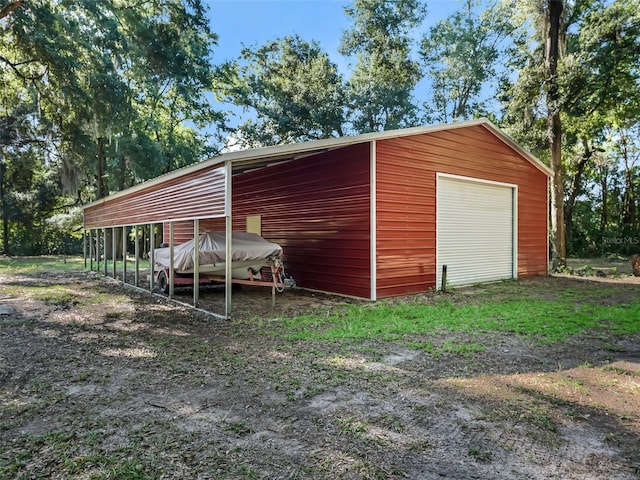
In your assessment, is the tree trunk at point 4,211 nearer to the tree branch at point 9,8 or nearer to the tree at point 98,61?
the tree at point 98,61

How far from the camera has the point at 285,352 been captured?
475 centimetres

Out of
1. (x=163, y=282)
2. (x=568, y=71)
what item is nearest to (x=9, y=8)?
(x=163, y=282)

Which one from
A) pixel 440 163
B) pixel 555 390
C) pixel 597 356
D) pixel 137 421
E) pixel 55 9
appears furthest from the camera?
pixel 55 9

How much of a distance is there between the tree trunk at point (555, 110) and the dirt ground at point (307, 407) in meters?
9.41

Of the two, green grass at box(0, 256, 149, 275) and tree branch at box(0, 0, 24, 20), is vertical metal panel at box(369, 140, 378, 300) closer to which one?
tree branch at box(0, 0, 24, 20)

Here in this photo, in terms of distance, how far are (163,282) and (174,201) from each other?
8.37ft

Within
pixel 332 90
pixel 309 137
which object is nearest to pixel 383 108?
pixel 332 90

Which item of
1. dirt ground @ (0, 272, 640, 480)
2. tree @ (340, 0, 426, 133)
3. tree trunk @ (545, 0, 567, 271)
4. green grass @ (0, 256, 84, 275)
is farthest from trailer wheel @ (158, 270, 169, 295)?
tree @ (340, 0, 426, 133)

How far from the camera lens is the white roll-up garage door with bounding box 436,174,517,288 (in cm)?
963

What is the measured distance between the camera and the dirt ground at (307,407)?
7.86ft

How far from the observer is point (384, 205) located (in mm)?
8320

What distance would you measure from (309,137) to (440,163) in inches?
574

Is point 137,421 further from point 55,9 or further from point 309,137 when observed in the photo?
point 309,137

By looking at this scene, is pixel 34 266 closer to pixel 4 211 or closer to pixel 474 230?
pixel 4 211
